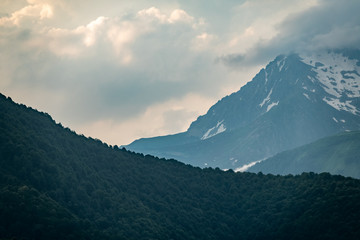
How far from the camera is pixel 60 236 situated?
19925cm

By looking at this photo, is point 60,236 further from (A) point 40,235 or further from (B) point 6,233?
(B) point 6,233

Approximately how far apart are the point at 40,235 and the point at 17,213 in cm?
1291

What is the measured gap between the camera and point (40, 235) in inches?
7697

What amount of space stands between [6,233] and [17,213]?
10.8 meters

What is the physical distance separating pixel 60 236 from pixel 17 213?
18.4 m

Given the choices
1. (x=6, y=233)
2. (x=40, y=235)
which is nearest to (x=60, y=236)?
(x=40, y=235)

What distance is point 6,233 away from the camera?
625ft

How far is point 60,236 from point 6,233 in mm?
19762

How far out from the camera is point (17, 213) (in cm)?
19962
